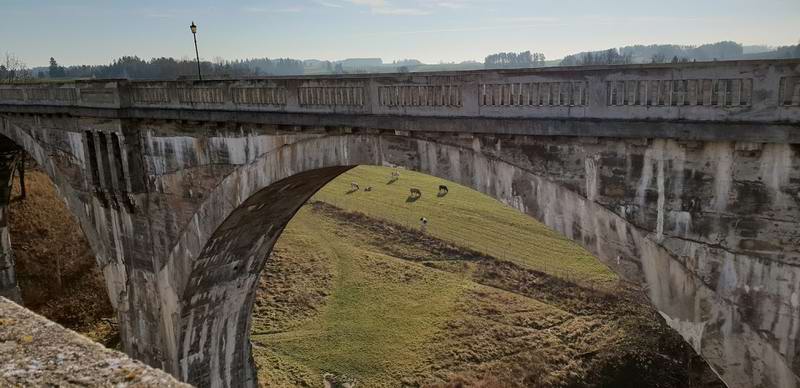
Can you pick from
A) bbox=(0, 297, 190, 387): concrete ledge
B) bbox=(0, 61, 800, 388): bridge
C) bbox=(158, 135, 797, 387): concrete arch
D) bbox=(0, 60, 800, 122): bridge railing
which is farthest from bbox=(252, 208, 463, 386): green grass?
bbox=(0, 297, 190, 387): concrete ledge

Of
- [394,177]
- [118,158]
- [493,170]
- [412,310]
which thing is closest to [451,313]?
[412,310]

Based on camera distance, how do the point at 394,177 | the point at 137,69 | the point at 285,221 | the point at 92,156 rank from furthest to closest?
1. the point at 137,69
2. the point at 394,177
3. the point at 285,221
4. the point at 92,156

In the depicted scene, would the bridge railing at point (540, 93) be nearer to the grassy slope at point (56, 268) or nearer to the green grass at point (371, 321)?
the green grass at point (371, 321)

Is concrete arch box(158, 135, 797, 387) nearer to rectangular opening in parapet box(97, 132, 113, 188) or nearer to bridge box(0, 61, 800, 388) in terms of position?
bridge box(0, 61, 800, 388)

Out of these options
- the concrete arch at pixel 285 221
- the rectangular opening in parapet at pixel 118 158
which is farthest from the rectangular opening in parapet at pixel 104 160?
the concrete arch at pixel 285 221

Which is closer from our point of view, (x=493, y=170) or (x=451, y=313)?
(x=493, y=170)

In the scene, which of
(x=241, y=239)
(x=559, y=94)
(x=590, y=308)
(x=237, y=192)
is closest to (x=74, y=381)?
(x=559, y=94)

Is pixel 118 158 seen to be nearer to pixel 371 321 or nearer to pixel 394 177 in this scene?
pixel 371 321
